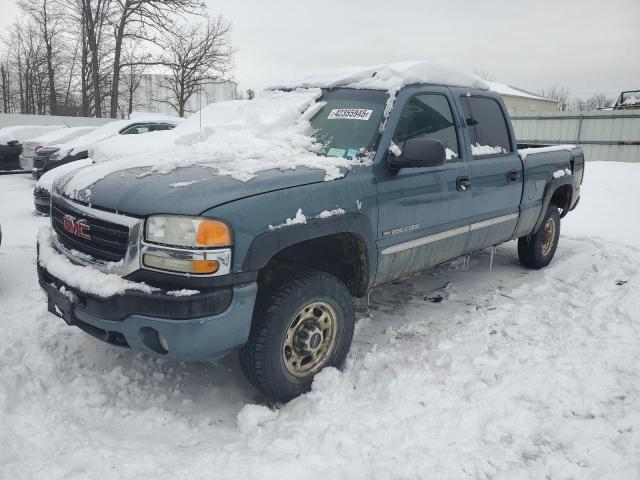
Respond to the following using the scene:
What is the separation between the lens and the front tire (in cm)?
280

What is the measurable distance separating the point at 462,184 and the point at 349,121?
1066 mm

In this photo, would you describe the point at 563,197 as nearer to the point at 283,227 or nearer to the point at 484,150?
the point at 484,150

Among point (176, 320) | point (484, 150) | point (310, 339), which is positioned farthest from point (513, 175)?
point (176, 320)

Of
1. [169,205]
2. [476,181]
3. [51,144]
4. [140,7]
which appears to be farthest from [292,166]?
[140,7]

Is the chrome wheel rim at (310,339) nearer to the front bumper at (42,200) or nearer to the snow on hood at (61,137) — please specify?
the front bumper at (42,200)

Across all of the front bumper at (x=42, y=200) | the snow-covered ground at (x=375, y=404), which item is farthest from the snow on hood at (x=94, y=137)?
the snow-covered ground at (x=375, y=404)

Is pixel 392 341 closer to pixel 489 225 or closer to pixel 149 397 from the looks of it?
pixel 489 225

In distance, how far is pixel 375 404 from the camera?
9.60 ft

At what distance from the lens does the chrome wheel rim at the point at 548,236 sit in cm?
574

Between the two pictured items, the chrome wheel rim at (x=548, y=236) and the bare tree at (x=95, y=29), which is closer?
the chrome wheel rim at (x=548, y=236)

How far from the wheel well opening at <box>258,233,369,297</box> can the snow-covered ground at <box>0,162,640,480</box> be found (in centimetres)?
55

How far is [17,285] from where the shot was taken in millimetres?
4641

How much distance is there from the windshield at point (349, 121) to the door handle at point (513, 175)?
63.3 inches

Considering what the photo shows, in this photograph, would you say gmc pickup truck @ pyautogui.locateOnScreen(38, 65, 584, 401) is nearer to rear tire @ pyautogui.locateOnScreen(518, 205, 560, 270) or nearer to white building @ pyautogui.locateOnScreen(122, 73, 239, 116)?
rear tire @ pyautogui.locateOnScreen(518, 205, 560, 270)
